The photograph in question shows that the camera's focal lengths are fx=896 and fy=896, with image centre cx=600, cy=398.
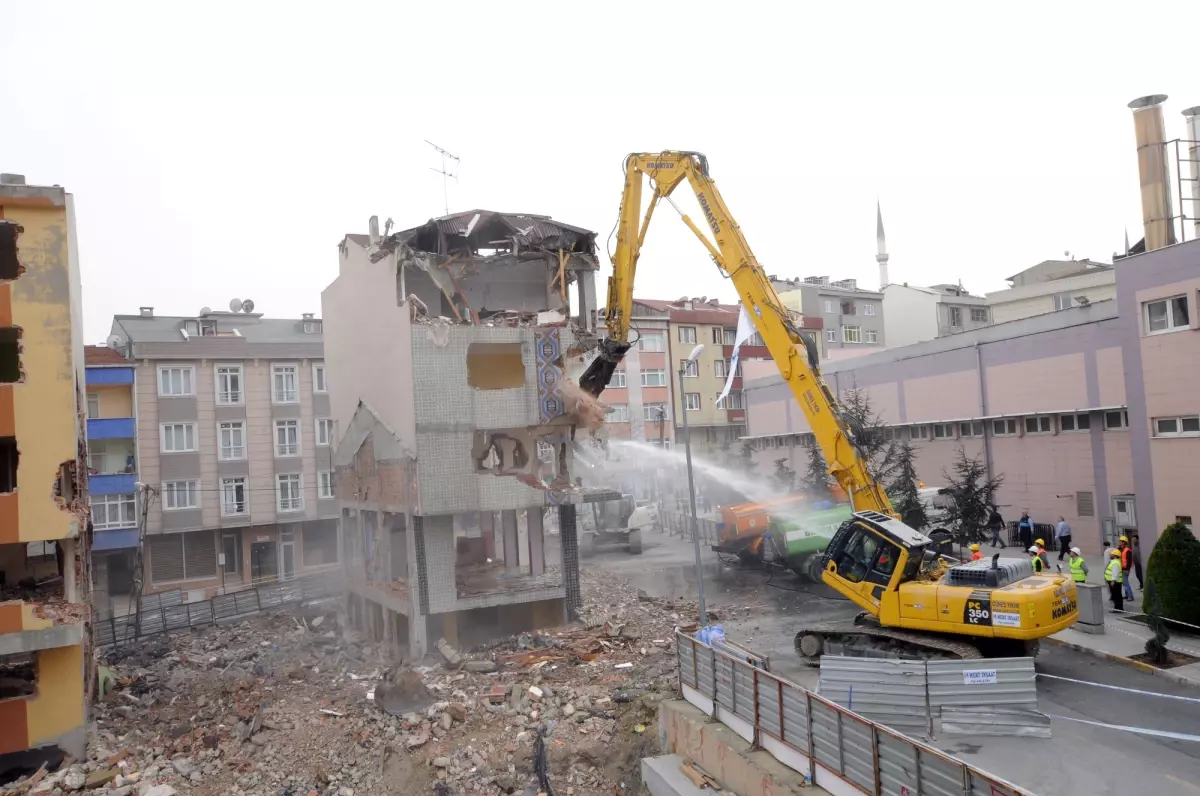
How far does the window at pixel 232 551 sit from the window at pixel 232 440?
3683 millimetres

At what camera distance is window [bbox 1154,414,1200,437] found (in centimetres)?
2216

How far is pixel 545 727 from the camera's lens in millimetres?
17594

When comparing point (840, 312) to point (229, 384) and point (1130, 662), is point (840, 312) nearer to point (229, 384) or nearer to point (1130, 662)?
point (229, 384)

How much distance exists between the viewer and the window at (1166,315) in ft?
73.2

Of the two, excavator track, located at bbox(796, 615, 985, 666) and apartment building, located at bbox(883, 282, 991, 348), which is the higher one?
apartment building, located at bbox(883, 282, 991, 348)

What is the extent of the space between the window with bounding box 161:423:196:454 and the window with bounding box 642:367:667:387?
27.4 m

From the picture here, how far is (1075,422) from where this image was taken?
31.8 meters

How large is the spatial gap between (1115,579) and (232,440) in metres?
36.7

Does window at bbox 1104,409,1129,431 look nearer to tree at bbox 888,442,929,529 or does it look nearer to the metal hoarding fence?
tree at bbox 888,442,929,529

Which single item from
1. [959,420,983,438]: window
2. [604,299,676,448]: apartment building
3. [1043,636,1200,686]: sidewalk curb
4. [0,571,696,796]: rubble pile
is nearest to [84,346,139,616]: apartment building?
[0,571,696,796]: rubble pile

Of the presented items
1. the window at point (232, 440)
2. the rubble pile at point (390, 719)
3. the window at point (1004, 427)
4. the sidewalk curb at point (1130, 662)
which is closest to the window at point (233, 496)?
the window at point (232, 440)

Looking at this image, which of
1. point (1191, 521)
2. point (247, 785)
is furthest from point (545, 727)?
point (1191, 521)

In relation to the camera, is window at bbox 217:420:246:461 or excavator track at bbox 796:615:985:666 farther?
window at bbox 217:420:246:461

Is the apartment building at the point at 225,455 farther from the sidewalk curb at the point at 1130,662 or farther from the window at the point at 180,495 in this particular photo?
the sidewalk curb at the point at 1130,662
